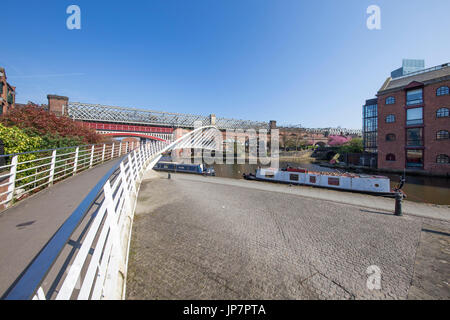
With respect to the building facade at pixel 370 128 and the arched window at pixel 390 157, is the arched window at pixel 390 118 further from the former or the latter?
the building facade at pixel 370 128

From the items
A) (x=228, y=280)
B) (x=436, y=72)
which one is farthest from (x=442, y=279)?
(x=436, y=72)

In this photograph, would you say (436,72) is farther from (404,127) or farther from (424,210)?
(424,210)

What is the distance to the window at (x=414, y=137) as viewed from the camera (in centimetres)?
2363

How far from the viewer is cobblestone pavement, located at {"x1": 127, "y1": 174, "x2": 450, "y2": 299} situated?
3117 mm

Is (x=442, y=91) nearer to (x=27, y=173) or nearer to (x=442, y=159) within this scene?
(x=442, y=159)

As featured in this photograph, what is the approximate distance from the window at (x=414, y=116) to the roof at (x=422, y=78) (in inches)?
134

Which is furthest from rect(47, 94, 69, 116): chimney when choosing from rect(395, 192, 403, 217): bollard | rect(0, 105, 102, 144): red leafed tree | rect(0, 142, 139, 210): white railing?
rect(395, 192, 403, 217): bollard

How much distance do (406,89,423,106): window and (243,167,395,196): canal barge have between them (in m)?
19.3

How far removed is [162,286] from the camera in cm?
306

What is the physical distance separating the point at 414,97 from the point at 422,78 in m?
3.83

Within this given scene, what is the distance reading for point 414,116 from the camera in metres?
24.1
